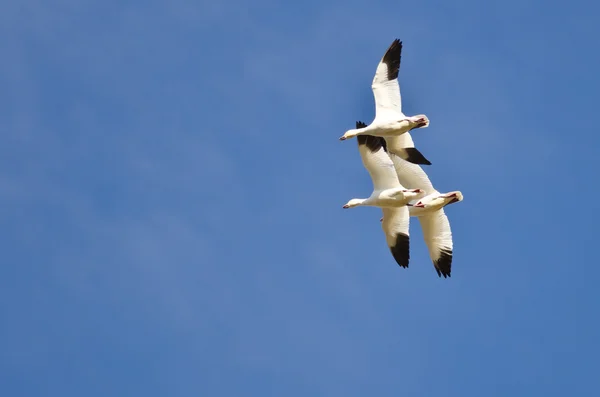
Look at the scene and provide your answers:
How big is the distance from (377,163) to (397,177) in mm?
605

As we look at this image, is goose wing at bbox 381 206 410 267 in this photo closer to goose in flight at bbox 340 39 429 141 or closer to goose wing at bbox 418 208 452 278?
goose wing at bbox 418 208 452 278

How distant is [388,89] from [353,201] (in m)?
2.60

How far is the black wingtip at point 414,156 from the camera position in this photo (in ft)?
109

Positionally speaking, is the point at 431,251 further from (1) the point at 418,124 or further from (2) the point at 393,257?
(1) the point at 418,124

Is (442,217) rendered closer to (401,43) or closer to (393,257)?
(393,257)

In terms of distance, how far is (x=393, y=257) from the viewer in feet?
111

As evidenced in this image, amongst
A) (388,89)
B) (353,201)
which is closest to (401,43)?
(388,89)

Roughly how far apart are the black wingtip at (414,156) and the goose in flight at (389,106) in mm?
1006

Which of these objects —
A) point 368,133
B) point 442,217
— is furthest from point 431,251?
point 368,133

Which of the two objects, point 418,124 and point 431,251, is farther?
point 431,251

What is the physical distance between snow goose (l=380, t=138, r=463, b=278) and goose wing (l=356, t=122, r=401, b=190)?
0.83m

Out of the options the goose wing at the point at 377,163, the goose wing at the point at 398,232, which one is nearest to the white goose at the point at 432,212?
the goose wing at the point at 398,232

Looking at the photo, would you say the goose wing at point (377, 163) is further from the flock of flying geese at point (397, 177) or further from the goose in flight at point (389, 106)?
the goose in flight at point (389, 106)

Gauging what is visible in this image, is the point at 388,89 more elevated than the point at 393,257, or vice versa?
the point at 388,89
